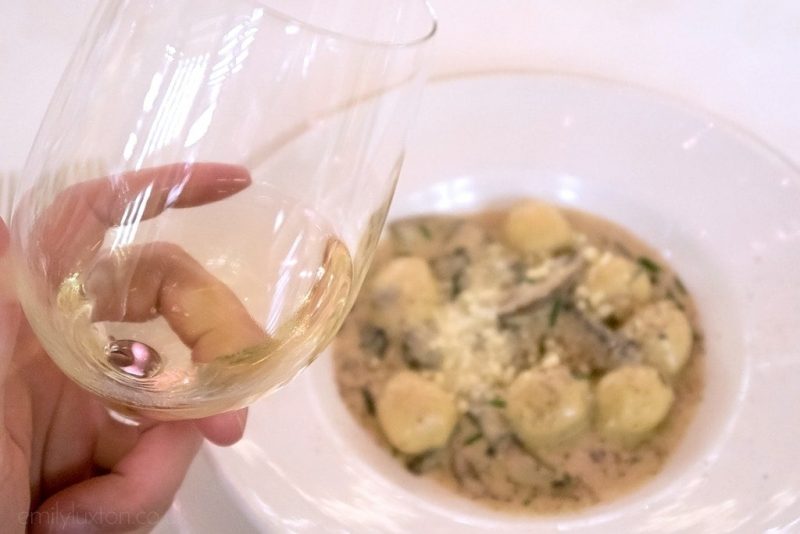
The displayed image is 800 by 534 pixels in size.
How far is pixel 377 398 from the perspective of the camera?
0.97 meters

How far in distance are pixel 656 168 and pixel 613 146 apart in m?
0.06

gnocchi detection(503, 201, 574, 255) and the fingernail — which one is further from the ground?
the fingernail

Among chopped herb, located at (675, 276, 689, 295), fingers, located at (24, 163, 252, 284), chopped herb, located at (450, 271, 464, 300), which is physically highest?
fingers, located at (24, 163, 252, 284)

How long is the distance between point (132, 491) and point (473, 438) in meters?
0.42

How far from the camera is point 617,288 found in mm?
1070

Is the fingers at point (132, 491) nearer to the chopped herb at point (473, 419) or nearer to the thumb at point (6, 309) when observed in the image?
the thumb at point (6, 309)

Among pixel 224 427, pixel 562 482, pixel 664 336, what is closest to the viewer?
pixel 224 427

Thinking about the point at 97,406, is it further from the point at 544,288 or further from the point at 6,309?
the point at 544,288

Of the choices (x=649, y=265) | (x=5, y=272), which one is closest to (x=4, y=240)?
(x=5, y=272)

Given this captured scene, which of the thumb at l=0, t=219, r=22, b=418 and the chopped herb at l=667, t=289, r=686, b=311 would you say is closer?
the thumb at l=0, t=219, r=22, b=418

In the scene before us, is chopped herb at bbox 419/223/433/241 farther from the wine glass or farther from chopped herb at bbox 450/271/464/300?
the wine glass

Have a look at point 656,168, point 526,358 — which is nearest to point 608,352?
point 526,358

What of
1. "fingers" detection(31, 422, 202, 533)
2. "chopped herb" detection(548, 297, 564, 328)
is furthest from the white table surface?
"fingers" detection(31, 422, 202, 533)

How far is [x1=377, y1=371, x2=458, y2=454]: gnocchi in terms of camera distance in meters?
0.91
